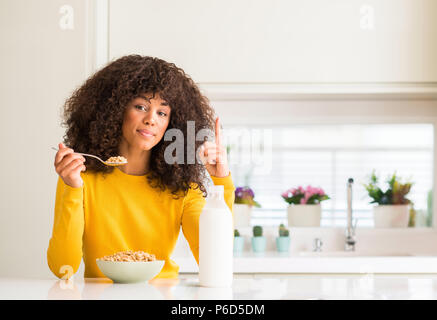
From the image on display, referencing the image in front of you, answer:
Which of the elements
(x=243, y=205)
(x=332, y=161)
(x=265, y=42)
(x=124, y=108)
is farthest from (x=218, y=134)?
(x=332, y=161)

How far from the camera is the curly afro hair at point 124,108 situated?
1549 mm

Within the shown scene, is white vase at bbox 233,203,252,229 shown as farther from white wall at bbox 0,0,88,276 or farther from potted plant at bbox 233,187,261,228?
white wall at bbox 0,0,88,276

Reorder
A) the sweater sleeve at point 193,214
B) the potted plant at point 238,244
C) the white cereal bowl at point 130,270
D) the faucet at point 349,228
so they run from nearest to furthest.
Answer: the white cereal bowl at point 130,270
the sweater sleeve at point 193,214
the potted plant at point 238,244
the faucet at point 349,228

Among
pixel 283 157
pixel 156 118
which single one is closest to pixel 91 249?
pixel 156 118

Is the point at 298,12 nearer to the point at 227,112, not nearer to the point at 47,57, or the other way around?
the point at 227,112

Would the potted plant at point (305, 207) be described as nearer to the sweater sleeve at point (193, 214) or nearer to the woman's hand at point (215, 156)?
the sweater sleeve at point (193, 214)

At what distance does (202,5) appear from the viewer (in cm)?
249

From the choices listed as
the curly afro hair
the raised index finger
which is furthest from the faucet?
the raised index finger

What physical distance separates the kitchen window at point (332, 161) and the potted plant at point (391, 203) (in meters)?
0.06

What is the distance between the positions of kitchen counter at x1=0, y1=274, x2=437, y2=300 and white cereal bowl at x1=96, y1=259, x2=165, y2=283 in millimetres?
17

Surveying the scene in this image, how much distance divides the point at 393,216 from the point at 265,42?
1143 mm

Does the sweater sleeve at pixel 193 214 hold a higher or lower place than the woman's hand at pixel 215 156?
lower

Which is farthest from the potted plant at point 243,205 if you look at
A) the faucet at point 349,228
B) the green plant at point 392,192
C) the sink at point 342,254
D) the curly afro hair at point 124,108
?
the curly afro hair at point 124,108

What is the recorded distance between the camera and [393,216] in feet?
9.26
